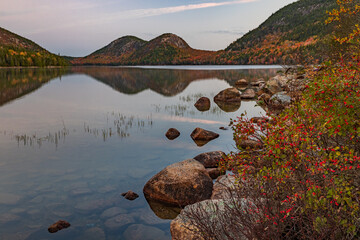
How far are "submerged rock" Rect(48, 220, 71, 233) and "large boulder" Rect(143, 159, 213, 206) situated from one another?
3380mm

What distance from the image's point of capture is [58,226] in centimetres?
1001

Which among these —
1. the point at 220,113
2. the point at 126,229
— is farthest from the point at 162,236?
the point at 220,113

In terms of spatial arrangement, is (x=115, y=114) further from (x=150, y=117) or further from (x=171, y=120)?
(x=171, y=120)

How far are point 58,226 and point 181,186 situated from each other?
15.4 feet

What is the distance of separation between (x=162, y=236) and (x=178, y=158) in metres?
7.86

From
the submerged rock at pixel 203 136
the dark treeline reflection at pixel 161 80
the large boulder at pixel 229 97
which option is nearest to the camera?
the submerged rock at pixel 203 136

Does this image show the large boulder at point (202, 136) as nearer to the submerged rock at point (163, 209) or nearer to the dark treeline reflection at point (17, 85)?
the submerged rock at point (163, 209)

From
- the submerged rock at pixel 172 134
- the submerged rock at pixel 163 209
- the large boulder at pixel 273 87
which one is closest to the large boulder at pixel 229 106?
the large boulder at pixel 273 87

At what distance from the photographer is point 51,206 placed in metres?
11.4

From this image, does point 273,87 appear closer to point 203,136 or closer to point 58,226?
point 203,136

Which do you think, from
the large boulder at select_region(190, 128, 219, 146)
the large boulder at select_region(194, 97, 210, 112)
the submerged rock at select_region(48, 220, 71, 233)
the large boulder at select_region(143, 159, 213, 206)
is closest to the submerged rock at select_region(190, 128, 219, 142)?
the large boulder at select_region(190, 128, 219, 146)

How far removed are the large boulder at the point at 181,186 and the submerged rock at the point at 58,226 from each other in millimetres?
3380

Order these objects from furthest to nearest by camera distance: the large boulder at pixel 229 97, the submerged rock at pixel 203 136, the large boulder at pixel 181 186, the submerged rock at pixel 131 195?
the large boulder at pixel 229 97 < the submerged rock at pixel 203 136 < the submerged rock at pixel 131 195 < the large boulder at pixel 181 186

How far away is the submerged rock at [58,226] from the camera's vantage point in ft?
32.5
